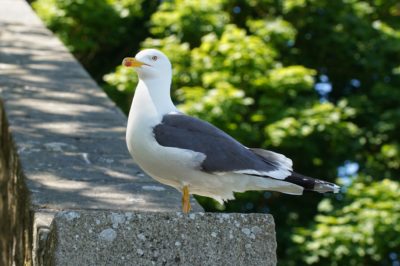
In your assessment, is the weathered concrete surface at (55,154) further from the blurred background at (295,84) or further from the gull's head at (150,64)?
the blurred background at (295,84)

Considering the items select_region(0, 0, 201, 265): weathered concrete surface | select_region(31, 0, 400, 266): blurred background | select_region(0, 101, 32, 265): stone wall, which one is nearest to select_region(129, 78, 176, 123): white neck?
select_region(0, 0, 201, 265): weathered concrete surface

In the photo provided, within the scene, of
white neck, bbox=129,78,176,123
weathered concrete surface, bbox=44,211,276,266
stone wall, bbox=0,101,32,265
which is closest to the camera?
weathered concrete surface, bbox=44,211,276,266

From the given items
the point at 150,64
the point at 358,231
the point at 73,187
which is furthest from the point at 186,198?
the point at 358,231

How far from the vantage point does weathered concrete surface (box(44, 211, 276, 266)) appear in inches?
113

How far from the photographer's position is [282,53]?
8930 millimetres

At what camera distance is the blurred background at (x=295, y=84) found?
7492 mm

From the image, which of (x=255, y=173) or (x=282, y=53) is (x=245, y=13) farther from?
(x=255, y=173)

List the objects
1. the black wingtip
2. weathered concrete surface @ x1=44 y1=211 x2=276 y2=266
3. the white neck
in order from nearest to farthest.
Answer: weathered concrete surface @ x1=44 y1=211 x2=276 y2=266, the black wingtip, the white neck

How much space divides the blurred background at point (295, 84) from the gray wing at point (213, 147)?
4.04 meters

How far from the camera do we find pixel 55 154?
4.64 metres

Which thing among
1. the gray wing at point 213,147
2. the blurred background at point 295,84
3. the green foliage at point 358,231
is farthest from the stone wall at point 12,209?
the green foliage at point 358,231

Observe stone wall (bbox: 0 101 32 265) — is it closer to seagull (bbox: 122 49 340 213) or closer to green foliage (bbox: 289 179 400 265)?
seagull (bbox: 122 49 340 213)

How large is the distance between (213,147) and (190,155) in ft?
0.31

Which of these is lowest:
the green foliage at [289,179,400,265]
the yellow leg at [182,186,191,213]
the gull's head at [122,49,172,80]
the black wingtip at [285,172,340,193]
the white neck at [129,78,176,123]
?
the green foliage at [289,179,400,265]
